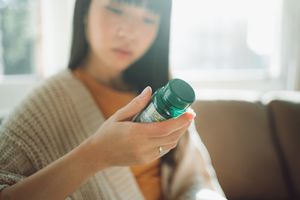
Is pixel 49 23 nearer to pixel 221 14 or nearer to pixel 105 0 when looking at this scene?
Answer: pixel 105 0

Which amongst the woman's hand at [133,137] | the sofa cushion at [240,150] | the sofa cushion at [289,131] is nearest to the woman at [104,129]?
the woman's hand at [133,137]

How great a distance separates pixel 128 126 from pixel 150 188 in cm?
45

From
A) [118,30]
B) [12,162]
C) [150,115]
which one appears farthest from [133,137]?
[118,30]

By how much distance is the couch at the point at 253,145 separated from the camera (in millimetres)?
1339

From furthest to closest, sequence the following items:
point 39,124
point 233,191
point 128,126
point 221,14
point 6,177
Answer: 1. point 221,14
2. point 233,191
3. point 39,124
4. point 6,177
5. point 128,126

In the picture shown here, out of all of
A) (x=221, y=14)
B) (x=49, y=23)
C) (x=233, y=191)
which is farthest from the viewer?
(x=221, y=14)

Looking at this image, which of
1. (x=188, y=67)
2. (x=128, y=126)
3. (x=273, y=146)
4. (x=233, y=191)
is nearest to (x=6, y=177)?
(x=128, y=126)

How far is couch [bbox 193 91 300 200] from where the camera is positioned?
4.39 ft

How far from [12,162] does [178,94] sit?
386 millimetres

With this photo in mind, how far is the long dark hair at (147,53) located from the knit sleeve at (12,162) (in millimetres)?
306

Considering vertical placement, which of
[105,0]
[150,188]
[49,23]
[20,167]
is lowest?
[150,188]

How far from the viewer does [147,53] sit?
1.08m

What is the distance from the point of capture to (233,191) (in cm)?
133

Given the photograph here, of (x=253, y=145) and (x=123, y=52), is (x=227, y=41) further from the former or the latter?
(x=123, y=52)
